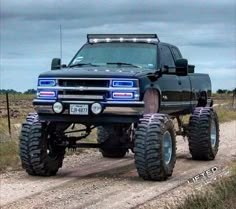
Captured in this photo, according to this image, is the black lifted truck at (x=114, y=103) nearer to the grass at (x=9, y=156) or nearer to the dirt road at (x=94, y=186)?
the dirt road at (x=94, y=186)

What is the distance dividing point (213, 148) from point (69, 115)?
4138mm

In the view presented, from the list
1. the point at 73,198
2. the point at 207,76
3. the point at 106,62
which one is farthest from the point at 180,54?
the point at 73,198

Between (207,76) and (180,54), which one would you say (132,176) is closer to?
(180,54)

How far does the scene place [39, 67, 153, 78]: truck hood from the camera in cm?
1044

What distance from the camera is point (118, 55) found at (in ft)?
38.8

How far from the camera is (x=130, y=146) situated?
1091cm

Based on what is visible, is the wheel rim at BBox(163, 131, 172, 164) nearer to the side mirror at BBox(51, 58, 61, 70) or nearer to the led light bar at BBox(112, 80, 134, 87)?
the led light bar at BBox(112, 80, 134, 87)

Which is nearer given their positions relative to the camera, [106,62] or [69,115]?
[69,115]

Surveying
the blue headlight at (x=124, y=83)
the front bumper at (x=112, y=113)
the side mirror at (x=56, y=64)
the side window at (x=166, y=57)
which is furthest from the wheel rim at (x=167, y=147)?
the side mirror at (x=56, y=64)

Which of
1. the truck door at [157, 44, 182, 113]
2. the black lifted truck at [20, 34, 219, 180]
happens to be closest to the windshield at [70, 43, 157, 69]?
the black lifted truck at [20, 34, 219, 180]

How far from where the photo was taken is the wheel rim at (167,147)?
10.7 m

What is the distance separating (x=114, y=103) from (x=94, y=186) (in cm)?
135

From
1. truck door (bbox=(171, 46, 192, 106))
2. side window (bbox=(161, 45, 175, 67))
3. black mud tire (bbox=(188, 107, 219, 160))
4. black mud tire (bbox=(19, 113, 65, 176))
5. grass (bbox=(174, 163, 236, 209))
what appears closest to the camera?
grass (bbox=(174, 163, 236, 209))

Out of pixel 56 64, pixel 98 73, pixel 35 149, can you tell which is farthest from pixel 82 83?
pixel 56 64
